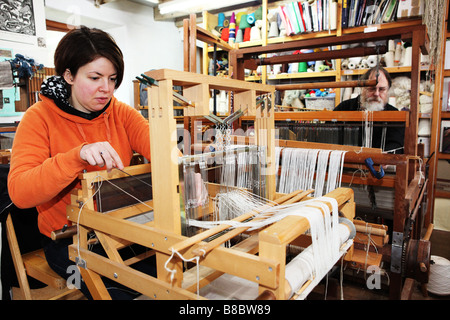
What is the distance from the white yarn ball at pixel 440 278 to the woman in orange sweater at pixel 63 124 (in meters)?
1.88

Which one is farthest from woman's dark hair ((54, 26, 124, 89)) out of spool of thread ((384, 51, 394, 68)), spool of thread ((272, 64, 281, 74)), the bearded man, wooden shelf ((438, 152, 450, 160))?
wooden shelf ((438, 152, 450, 160))

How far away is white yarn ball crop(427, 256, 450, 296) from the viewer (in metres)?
2.05

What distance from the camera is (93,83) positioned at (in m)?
1.24

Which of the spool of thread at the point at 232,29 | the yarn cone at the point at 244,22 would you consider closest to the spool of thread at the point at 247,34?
the yarn cone at the point at 244,22

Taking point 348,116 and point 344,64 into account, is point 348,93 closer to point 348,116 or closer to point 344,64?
point 344,64

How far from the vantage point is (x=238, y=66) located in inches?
93.2

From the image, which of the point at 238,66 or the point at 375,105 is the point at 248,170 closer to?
the point at 238,66

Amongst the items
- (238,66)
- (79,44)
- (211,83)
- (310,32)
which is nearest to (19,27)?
(238,66)

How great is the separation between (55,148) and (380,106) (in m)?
2.37

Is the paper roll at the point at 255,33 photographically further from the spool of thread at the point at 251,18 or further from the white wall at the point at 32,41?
the white wall at the point at 32,41

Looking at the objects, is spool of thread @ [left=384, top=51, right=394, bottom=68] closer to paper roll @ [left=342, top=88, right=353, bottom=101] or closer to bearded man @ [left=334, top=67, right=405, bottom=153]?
paper roll @ [left=342, top=88, right=353, bottom=101]

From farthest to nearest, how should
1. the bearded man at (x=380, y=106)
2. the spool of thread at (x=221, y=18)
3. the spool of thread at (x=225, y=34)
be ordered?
the spool of thread at (x=221, y=18) < the spool of thread at (x=225, y=34) < the bearded man at (x=380, y=106)

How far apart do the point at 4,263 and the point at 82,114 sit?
70 cm

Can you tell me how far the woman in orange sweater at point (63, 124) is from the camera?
100 cm
